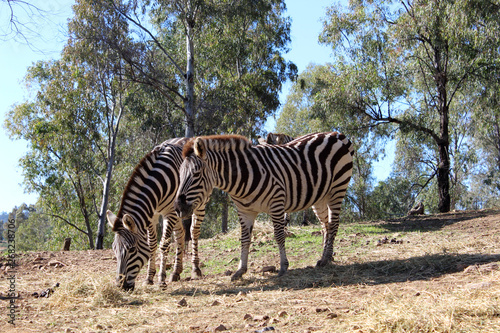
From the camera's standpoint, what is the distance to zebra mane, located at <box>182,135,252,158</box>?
6789 mm

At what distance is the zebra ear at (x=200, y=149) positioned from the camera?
21.7 ft

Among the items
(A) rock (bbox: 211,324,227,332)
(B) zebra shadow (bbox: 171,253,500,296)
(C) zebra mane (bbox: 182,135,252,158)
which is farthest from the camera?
(C) zebra mane (bbox: 182,135,252,158)

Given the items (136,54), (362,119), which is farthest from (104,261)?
(362,119)

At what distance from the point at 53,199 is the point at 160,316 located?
1108 inches

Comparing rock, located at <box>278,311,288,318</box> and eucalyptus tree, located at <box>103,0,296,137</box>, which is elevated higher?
eucalyptus tree, located at <box>103,0,296,137</box>

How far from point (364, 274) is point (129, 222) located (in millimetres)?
3656

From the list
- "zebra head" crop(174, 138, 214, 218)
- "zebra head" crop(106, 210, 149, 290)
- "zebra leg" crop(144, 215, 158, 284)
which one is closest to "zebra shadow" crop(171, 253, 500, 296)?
"zebra head" crop(106, 210, 149, 290)

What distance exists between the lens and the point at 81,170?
27703mm

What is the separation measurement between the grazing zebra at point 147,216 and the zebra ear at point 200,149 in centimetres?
88

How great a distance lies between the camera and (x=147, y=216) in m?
6.71

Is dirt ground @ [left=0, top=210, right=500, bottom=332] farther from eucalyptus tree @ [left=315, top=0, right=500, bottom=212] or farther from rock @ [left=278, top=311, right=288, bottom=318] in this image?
eucalyptus tree @ [left=315, top=0, right=500, bottom=212]

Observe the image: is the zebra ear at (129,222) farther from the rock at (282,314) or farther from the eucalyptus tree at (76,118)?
the eucalyptus tree at (76,118)

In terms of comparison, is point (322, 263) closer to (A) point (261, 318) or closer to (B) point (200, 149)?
(B) point (200, 149)

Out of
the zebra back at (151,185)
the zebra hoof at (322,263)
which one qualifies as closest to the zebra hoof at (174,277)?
the zebra back at (151,185)
